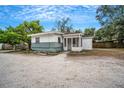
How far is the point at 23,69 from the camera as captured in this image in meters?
3.37

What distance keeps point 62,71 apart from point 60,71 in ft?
0.12

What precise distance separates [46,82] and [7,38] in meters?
1.51

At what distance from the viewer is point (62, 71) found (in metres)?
3.30

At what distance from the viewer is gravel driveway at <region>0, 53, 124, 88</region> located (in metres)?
3.00

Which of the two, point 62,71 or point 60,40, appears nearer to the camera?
point 62,71

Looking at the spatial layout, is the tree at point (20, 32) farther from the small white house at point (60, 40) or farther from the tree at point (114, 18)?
the tree at point (114, 18)

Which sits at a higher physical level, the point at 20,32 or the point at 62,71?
the point at 20,32

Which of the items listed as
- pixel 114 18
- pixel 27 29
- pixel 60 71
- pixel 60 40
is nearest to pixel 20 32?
pixel 27 29

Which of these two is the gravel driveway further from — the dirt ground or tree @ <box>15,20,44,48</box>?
tree @ <box>15,20,44,48</box>

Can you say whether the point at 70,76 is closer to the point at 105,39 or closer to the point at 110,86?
the point at 110,86

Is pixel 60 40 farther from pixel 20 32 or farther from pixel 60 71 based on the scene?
pixel 60 71

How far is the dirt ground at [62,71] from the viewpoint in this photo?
3.00 meters

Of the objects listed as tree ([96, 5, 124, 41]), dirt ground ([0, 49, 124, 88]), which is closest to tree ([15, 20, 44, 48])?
dirt ground ([0, 49, 124, 88])
